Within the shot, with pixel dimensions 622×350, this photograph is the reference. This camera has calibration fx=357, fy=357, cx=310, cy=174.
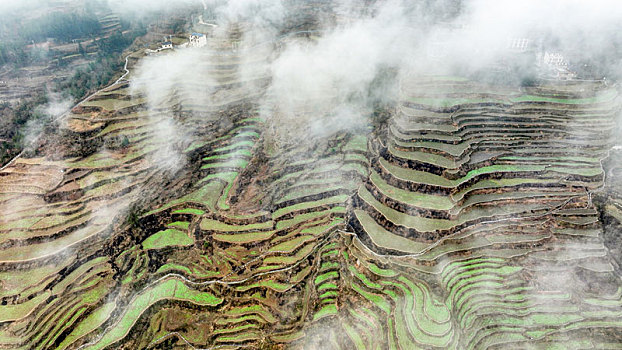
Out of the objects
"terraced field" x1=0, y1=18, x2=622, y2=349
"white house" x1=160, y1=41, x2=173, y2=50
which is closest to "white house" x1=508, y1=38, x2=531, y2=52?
"terraced field" x1=0, y1=18, x2=622, y2=349

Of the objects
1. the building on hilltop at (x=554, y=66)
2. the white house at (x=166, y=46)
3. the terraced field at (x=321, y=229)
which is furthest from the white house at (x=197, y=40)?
the building on hilltop at (x=554, y=66)

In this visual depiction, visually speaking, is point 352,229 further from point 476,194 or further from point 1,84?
point 1,84

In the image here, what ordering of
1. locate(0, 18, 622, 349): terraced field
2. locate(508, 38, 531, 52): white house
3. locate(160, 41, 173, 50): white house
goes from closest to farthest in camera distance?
locate(0, 18, 622, 349): terraced field, locate(508, 38, 531, 52): white house, locate(160, 41, 173, 50): white house

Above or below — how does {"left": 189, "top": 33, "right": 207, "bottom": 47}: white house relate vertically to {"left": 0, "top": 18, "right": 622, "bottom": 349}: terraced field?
above

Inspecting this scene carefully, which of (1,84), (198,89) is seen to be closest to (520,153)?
(198,89)

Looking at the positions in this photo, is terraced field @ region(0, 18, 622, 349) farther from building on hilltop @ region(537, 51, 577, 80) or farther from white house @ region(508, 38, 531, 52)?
white house @ region(508, 38, 531, 52)

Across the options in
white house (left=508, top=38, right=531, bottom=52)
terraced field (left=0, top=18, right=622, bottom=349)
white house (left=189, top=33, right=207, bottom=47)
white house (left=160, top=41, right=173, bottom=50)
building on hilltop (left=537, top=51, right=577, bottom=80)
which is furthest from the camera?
white house (left=160, top=41, right=173, bottom=50)
